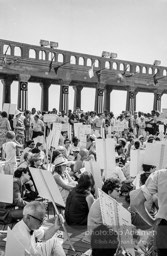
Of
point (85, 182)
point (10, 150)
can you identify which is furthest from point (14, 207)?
point (10, 150)

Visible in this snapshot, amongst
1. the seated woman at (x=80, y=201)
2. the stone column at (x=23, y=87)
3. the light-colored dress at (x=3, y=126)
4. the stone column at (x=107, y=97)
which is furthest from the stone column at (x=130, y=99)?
the seated woman at (x=80, y=201)

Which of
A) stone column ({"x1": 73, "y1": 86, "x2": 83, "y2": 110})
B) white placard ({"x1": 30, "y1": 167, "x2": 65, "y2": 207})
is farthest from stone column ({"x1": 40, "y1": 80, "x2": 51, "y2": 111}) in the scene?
white placard ({"x1": 30, "y1": 167, "x2": 65, "y2": 207})

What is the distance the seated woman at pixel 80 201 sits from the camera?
5.75m

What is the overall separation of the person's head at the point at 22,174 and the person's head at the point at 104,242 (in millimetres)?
3847

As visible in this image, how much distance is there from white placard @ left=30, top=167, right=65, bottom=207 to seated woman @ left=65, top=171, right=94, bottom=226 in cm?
98

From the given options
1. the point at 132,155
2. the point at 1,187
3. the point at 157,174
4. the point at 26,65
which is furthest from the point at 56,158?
the point at 26,65

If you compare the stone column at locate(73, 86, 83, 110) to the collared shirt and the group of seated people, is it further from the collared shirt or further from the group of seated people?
the collared shirt

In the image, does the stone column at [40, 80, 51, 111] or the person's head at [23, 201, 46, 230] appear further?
the stone column at [40, 80, 51, 111]

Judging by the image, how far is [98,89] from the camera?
2636 centimetres

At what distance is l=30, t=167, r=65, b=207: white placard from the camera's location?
4613mm

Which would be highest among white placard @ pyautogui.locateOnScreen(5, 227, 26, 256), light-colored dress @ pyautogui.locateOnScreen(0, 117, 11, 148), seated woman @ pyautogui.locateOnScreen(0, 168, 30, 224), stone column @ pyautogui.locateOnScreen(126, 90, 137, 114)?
stone column @ pyautogui.locateOnScreen(126, 90, 137, 114)

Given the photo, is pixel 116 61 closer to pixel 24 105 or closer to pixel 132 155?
pixel 24 105

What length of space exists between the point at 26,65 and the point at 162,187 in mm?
19246

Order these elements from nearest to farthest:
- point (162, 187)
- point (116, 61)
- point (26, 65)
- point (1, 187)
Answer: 1. point (162, 187)
2. point (1, 187)
3. point (26, 65)
4. point (116, 61)
